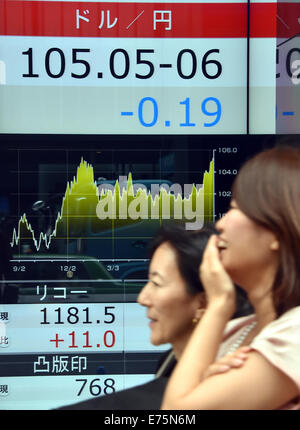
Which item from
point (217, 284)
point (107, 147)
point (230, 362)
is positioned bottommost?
point (230, 362)

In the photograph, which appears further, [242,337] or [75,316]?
[75,316]

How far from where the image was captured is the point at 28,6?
11.8 ft

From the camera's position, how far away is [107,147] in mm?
3643

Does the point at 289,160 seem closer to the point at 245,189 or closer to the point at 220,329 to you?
the point at 245,189

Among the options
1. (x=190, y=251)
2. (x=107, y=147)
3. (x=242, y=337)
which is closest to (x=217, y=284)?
(x=242, y=337)

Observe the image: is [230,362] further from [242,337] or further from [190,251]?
[190,251]

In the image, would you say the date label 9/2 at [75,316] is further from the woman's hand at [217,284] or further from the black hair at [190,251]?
the woman's hand at [217,284]

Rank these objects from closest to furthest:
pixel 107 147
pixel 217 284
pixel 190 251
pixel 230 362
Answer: pixel 230 362, pixel 217 284, pixel 190 251, pixel 107 147

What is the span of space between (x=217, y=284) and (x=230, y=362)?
0.20m

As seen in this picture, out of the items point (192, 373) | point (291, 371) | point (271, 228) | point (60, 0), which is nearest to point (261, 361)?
point (291, 371)

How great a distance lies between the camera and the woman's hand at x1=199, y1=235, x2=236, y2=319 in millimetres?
1718

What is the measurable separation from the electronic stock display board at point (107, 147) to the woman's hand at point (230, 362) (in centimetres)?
199

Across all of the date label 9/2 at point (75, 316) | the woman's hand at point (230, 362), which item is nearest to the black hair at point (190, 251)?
the woman's hand at point (230, 362)

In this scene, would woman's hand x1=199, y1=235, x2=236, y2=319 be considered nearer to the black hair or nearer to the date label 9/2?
the black hair
